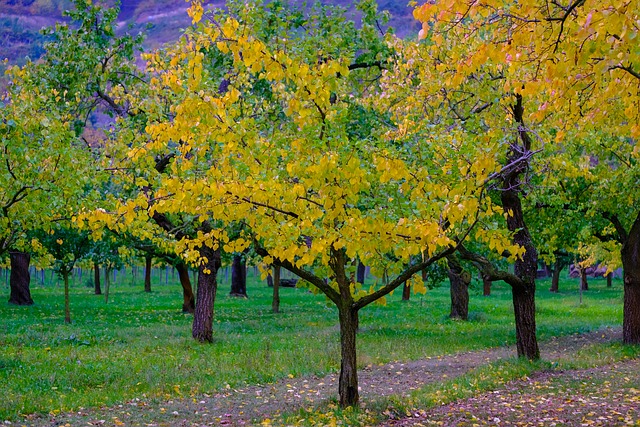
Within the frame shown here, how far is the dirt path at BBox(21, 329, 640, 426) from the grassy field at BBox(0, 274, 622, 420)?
56 cm

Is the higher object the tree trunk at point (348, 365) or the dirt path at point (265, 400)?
the tree trunk at point (348, 365)

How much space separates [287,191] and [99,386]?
6370 mm

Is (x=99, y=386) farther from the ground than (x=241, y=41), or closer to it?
closer to it

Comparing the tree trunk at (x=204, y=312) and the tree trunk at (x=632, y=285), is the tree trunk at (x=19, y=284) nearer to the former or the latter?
the tree trunk at (x=204, y=312)

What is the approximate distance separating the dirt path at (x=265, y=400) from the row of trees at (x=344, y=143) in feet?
4.44

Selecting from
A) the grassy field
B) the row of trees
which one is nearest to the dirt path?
the grassy field

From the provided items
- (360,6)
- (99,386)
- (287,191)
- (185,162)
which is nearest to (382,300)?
(287,191)

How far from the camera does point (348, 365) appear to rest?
31.5ft

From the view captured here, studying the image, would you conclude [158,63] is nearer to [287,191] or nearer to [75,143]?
[75,143]

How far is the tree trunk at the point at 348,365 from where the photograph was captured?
9609 millimetres

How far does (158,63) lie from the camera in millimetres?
13328

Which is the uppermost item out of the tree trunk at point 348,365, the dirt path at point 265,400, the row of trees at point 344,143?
the row of trees at point 344,143

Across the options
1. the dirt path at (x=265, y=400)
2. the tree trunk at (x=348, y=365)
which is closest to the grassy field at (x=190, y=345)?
the dirt path at (x=265, y=400)

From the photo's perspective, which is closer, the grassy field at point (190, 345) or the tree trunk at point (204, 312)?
the grassy field at point (190, 345)
